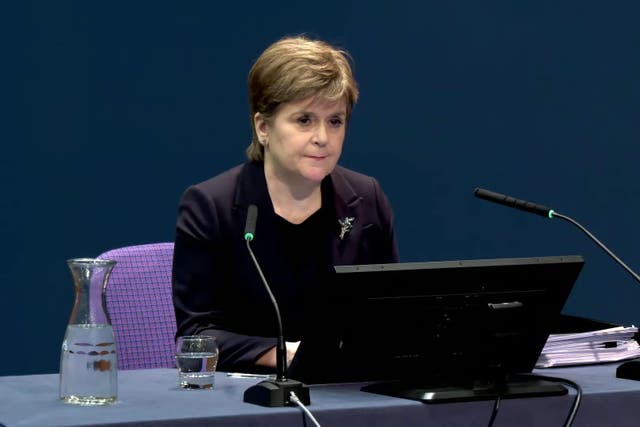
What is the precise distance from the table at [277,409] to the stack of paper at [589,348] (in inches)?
5.4

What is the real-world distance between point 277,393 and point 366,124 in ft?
6.85

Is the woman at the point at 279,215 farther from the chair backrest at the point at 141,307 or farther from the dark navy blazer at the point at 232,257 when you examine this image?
the chair backrest at the point at 141,307

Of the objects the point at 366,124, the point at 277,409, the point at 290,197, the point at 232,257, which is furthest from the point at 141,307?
the point at 366,124

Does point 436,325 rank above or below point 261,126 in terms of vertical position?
below

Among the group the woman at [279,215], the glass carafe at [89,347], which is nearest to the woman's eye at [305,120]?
the woman at [279,215]

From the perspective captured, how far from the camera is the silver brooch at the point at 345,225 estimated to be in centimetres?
267

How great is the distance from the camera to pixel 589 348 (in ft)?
7.59

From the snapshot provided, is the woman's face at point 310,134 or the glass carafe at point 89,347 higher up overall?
the woman's face at point 310,134

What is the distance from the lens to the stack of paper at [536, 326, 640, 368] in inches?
89.4

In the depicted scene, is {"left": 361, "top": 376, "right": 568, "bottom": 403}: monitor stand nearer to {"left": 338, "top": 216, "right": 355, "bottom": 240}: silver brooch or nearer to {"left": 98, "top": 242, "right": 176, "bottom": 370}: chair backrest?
{"left": 338, "top": 216, "right": 355, "bottom": 240}: silver brooch

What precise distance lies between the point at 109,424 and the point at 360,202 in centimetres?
124

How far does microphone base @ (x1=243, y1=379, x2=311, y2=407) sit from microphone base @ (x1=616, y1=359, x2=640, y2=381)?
2.20ft

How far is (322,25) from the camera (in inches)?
145

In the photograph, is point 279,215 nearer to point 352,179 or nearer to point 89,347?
point 352,179
